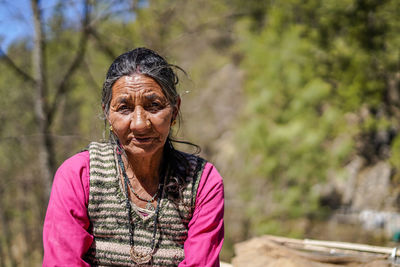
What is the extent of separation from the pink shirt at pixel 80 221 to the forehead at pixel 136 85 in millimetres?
313

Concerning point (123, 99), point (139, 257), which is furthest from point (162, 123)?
point (139, 257)

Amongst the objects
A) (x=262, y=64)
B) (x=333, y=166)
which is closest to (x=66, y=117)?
(x=262, y=64)

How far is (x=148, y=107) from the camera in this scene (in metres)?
1.40

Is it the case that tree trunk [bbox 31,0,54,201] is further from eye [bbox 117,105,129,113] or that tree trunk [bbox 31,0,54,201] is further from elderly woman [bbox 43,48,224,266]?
eye [bbox 117,105,129,113]

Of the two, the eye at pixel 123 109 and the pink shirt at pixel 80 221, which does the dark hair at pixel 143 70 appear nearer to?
the eye at pixel 123 109

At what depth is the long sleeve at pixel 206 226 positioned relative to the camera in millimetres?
1392

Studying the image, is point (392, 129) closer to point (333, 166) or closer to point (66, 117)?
point (333, 166)

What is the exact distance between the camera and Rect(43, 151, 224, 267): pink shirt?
1.28 metres

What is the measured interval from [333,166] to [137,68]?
9.41 meters

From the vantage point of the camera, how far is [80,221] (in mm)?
1343

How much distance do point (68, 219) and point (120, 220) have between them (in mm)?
209

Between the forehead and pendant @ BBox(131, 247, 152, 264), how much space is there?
636mm

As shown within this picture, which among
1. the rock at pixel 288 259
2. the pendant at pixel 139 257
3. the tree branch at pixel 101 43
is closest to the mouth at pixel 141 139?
the pendant at pixel 139 257

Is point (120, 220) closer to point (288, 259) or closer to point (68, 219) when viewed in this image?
point (68, 219)
